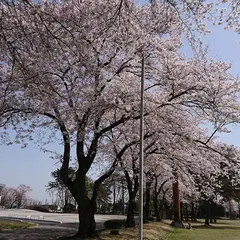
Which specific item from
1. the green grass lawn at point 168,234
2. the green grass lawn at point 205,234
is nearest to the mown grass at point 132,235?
the green grass lawn at point 168,234

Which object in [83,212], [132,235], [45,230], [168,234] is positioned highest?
[83,212]

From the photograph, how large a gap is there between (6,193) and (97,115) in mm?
82558

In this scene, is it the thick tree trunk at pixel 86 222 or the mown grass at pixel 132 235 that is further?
the mown grass at pixel 132 235

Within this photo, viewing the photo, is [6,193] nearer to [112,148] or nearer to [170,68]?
[112,148]

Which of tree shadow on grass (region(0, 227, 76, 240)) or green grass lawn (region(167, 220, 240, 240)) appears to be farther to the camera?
green grass lawn (region(167, 220, 240, 240))

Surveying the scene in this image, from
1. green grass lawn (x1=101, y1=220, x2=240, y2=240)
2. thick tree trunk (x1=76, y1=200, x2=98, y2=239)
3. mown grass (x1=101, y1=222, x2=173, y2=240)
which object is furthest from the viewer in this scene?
green grass lawn (x1=101, y1=220, x2=240, y2=240)

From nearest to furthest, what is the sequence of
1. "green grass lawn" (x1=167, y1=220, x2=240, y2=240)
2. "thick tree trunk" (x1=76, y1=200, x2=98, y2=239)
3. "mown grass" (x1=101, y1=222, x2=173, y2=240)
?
"thick tree trunk" (x1=76, y1=200, x2=98, y2=239), "mown grass" (x1=101, y1=222, x2=173, y2=240), "green grass lawn" (x1=167, y1=220, x2=240, y2=240)

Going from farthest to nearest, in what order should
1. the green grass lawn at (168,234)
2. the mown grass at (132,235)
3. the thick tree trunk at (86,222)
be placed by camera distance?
the green grass lawn at (168,234), the mown grass at (132,235), the thick tree trunk at (86,222)

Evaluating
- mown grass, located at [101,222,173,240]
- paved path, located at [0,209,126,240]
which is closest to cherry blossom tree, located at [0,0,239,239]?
mown grass, located at [101,222,173,240]

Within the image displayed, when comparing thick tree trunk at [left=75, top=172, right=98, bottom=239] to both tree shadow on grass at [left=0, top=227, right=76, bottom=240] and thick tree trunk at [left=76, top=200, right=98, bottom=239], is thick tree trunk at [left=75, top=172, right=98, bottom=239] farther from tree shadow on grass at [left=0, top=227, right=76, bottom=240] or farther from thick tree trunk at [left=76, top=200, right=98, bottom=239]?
tree shadow on grass at [left=0, top=227, right=76, bottom=240]

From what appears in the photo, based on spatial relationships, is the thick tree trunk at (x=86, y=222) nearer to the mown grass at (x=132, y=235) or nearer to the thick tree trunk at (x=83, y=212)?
the thick tree trunk at (x=83, y=212)

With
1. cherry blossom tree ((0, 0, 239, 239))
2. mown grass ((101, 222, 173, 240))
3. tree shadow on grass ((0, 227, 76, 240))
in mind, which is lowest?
tree shadow on grass ((0, 227, 76, 240))

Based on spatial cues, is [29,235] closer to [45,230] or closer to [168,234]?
[45,230]

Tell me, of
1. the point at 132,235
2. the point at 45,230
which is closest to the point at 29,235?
the point at 45,230
